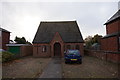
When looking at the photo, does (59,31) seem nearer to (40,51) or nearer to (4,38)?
(40,51)

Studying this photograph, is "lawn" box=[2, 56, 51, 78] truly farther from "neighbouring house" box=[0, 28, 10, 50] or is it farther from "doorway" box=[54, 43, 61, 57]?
"neighbouring house" box=[0, 28, 10, 50]

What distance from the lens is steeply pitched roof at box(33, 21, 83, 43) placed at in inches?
851

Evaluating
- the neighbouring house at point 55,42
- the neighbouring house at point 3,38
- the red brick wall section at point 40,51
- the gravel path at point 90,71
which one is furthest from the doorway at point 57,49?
the neighbouring house at point 3,38

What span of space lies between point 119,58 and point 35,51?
614 inches

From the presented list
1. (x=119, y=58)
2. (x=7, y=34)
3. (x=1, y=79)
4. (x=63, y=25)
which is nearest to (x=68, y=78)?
(x=1, y=79)

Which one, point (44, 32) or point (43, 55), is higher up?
point (44, 32)

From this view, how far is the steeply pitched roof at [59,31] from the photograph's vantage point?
21619 mm

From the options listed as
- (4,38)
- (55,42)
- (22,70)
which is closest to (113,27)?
(55,42)

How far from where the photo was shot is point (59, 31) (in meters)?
23.4

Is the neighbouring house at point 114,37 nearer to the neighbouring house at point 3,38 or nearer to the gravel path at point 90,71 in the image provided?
the gravel path at point 90,71

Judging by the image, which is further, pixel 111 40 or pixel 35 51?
pixel 35 51

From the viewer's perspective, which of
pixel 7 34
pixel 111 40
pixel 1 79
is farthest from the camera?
pixel 7 34

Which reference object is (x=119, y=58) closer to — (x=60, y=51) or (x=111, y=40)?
(x=111, y=40)

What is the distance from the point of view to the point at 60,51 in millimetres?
21656
